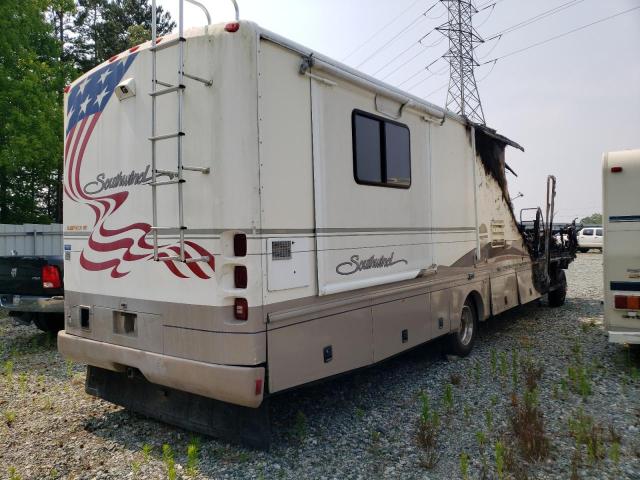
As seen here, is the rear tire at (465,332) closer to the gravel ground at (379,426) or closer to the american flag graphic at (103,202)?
the gravel ground at (379,426)

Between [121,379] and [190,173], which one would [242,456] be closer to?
[121,379]

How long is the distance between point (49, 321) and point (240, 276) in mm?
5433

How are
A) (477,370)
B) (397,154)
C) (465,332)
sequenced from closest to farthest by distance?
1. (397,154)
2. (477,370)
3. (465,332)

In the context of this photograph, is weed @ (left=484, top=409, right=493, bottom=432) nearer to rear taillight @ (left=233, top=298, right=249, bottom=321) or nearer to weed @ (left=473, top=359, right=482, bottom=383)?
weed @ (left=473, top=359, right=482, bottom=383)

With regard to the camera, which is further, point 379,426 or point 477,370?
point 477,370

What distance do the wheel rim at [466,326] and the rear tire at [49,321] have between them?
18.9 ft

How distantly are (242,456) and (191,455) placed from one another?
418 mm

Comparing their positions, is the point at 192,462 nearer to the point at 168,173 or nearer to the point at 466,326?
the point at 168,173

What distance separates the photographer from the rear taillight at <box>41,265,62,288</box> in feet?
→ 22.3

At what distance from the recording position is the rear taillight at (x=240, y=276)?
346cm

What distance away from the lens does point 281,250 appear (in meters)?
3.67

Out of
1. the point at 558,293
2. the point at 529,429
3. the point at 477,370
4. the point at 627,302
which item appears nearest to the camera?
the point at 529,429

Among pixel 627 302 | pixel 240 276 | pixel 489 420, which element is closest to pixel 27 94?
pixel 240 276

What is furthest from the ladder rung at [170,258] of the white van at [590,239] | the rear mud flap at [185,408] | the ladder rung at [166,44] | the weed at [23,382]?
the white van at [590,239]
